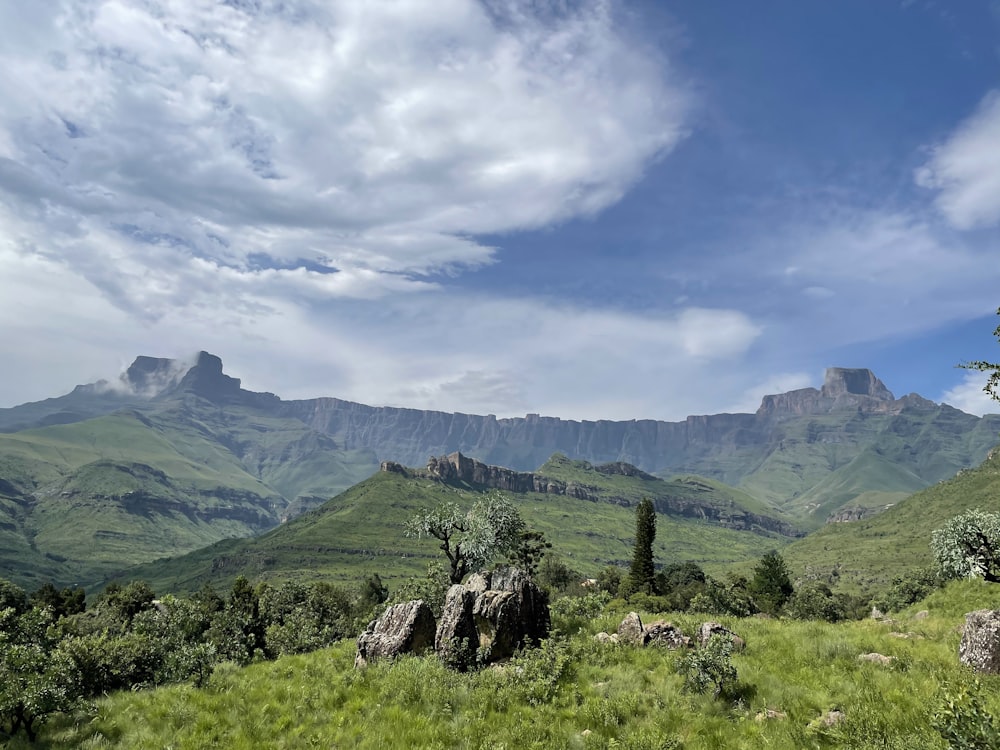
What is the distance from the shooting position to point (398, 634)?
71.9ft

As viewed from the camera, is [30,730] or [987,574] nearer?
[30,730]

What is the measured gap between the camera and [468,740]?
14289 millimetres

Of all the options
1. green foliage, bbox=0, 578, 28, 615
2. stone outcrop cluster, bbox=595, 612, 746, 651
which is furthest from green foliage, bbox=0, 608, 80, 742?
green foliage, bbox=0, 578, 28, 615

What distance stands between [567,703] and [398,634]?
8680 mm

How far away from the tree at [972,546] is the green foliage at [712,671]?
21103 millimetres

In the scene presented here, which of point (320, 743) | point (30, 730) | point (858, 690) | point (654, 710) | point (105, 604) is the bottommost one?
point (105, 604)

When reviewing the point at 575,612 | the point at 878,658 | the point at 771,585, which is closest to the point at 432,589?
the point at 575,612

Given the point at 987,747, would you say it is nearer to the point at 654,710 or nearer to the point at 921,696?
the point at 921,696

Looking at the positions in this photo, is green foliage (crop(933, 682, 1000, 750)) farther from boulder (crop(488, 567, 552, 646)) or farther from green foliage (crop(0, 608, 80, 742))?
green foliage (crop(0, 608, 80, 742))

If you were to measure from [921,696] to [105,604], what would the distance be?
139198 mm

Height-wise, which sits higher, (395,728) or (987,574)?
(987,574)

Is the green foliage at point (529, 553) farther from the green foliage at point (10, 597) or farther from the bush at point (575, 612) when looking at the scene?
the green foliage at point (10, 597)

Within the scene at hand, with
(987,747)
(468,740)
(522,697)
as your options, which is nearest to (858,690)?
(987,747)

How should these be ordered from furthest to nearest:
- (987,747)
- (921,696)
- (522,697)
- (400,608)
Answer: (400,608), (522,697), (921,696), (987,747)
